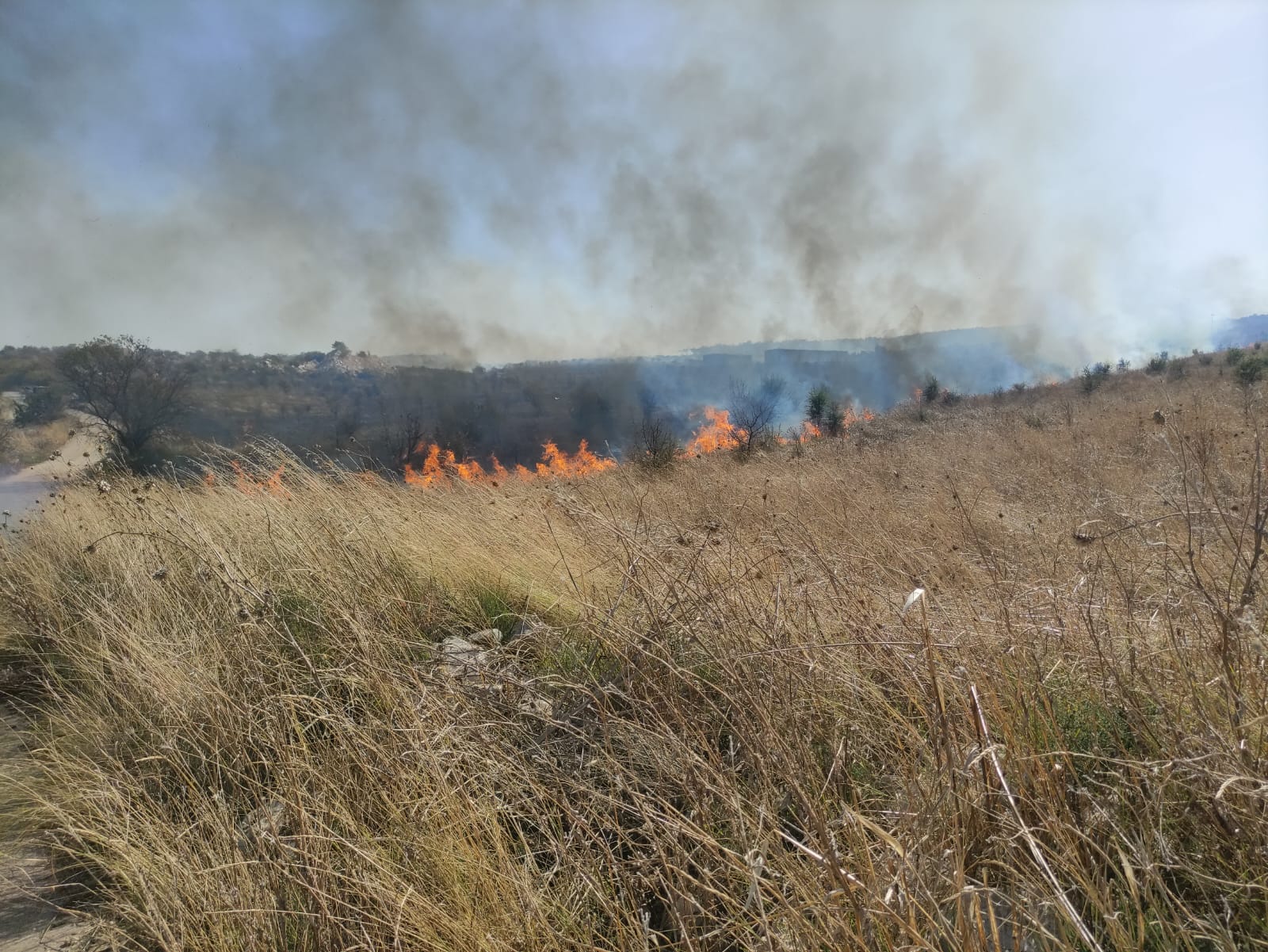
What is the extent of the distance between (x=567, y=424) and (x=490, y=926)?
40402 millimetres

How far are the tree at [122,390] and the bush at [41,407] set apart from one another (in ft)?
2.91

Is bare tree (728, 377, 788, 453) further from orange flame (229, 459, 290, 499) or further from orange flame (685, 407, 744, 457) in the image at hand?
orange flame (229, 459, 290, 499)

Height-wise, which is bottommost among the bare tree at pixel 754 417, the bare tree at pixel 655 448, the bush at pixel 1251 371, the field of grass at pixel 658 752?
the field of grass at pixel 658 752

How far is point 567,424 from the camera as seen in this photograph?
1620 inches

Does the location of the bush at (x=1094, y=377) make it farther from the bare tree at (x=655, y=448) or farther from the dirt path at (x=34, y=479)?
the dirt path at (x=34, y=479)

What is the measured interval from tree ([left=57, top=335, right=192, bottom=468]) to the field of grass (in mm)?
24700

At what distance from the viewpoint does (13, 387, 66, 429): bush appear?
21594 mm

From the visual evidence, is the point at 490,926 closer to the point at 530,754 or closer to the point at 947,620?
the point at 530,754

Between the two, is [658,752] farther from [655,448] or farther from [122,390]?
[122,390]

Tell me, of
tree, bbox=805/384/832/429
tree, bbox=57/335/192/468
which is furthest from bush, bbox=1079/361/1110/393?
tree, bbox=57/335/192/468

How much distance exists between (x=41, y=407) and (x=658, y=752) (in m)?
31.6

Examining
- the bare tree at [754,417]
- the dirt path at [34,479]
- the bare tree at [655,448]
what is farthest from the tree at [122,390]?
the bare tree at [754,417]

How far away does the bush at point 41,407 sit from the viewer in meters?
21.6

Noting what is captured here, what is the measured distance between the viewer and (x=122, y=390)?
917 inches
